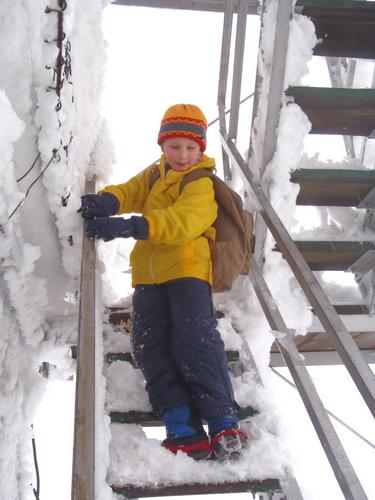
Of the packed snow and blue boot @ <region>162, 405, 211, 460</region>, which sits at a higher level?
the packed snow

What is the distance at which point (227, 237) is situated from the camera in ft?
7.43

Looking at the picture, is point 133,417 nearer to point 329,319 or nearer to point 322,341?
point 329,319

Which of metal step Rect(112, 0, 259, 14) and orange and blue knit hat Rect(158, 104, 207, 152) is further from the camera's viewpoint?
metal step Rect(112, 0, 259, 14)

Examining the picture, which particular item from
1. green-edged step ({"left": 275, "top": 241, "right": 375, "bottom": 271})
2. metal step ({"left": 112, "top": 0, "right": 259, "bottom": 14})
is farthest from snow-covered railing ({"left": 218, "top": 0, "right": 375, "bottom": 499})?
metal step ({"left": 112, "top": 0, "right": 259, "bottom": 14})

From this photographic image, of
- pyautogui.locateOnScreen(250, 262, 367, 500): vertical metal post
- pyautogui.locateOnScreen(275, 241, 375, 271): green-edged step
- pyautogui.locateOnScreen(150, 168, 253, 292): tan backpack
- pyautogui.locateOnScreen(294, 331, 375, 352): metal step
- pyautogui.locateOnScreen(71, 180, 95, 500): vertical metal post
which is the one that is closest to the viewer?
pyautogui.locateOnScreen(71, 180, 95, 500): vertical metal post

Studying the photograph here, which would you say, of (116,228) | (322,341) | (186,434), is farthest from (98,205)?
(322,341)

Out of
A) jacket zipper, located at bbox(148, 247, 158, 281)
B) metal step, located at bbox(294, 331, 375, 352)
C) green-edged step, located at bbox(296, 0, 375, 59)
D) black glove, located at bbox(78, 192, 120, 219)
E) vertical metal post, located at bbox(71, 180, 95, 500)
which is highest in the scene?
green-edged step, located at bbox(296, 0, 375, 59)

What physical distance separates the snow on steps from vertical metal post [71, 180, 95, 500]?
28.4 inches

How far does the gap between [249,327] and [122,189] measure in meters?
1.02

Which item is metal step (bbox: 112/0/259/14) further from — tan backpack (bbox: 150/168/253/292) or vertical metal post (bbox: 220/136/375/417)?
vertical metal post (bbox: 220/136/375/417)

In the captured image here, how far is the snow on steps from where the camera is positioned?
177 cm

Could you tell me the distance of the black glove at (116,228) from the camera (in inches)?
73.4

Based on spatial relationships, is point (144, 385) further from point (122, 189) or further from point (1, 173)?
point (1, 173)

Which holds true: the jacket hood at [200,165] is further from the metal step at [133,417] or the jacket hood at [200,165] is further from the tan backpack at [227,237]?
the metal step at [133,417]
